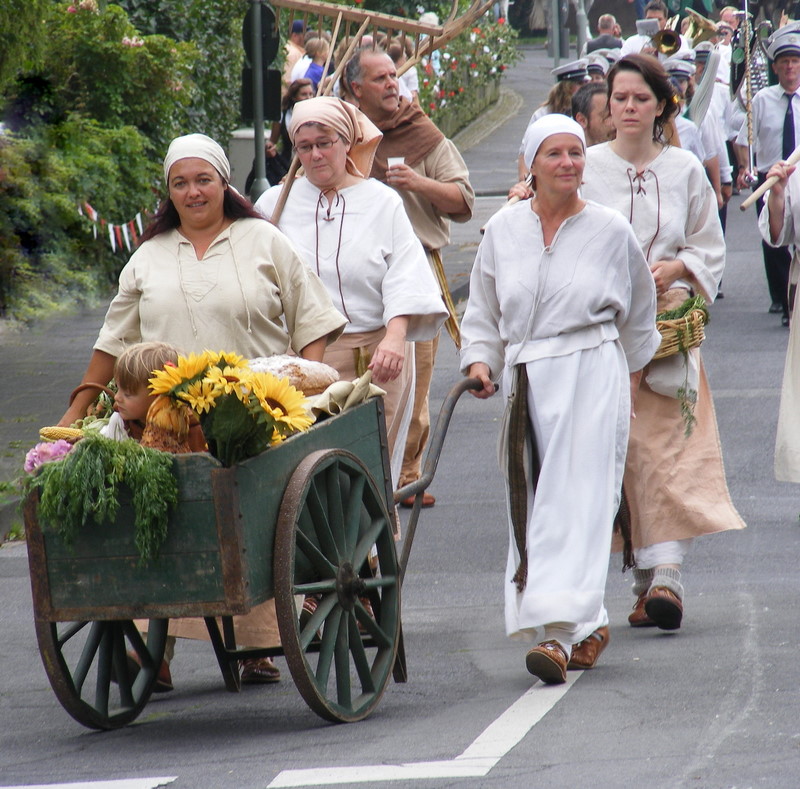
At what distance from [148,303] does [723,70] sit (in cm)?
1513

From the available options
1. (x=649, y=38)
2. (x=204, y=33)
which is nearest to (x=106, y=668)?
(x=204, y=33)

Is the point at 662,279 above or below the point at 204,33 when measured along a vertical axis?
below

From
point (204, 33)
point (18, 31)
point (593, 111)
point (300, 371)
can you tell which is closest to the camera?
point (300, 371)

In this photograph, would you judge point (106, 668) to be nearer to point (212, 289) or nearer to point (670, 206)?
point (212, 289)

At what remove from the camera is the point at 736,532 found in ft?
25.9

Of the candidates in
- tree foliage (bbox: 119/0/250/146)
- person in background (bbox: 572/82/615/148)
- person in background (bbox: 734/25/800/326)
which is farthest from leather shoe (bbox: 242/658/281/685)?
tree foliage (bbox: 119/0/250/146)

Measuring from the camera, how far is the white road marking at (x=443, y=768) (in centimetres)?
448

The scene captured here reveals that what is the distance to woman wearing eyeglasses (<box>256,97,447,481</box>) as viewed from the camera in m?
6.43

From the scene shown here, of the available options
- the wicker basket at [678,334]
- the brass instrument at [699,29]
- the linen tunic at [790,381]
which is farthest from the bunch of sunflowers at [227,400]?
the brass instrument at [699,29]

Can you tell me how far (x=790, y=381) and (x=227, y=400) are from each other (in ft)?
13.5

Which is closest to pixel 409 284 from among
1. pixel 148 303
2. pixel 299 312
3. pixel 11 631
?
pixel 299 312

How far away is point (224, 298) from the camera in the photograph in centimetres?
572

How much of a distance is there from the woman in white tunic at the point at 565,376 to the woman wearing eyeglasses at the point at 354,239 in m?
0.77

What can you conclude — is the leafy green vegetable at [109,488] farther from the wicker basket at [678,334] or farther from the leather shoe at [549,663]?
the wicker basket at [678,334]
